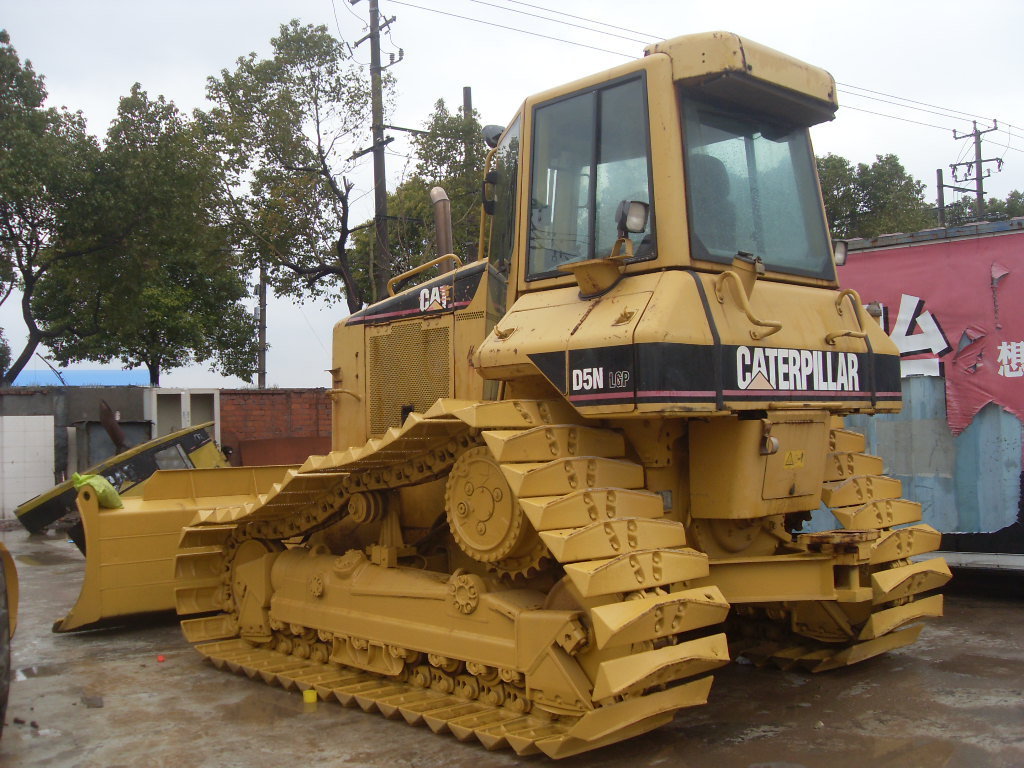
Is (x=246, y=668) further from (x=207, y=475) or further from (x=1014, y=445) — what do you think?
(x=1014, y=445)

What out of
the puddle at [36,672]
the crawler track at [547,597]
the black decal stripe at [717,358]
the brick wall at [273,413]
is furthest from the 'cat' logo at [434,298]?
the brick wall at [273,413]

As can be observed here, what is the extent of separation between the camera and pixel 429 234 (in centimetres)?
1962

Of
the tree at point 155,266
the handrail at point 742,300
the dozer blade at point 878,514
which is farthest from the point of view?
the tree at point 155,266

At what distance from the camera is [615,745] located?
15.6ft

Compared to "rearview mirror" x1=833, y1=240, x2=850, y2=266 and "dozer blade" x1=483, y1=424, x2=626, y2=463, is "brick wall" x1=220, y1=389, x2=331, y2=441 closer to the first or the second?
"rearview mirror" x1=833, y1=240, x2=850, y2=266

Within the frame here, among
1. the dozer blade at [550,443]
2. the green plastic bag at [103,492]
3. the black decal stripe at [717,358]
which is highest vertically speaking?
the black decal stripe at [717,358]

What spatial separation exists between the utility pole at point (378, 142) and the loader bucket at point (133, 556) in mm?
9247

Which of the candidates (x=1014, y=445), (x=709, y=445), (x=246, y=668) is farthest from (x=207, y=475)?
(x=1014, y=445)

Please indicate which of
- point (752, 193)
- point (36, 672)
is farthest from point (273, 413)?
point (752, 193)

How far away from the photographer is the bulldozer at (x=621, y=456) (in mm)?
4410

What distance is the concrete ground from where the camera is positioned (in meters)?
4.57

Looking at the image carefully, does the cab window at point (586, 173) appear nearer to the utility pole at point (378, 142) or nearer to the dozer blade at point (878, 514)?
the dozer blade at point (878, 514)

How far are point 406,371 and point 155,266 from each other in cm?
1944

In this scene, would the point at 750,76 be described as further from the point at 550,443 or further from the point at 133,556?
the point at 133,556
